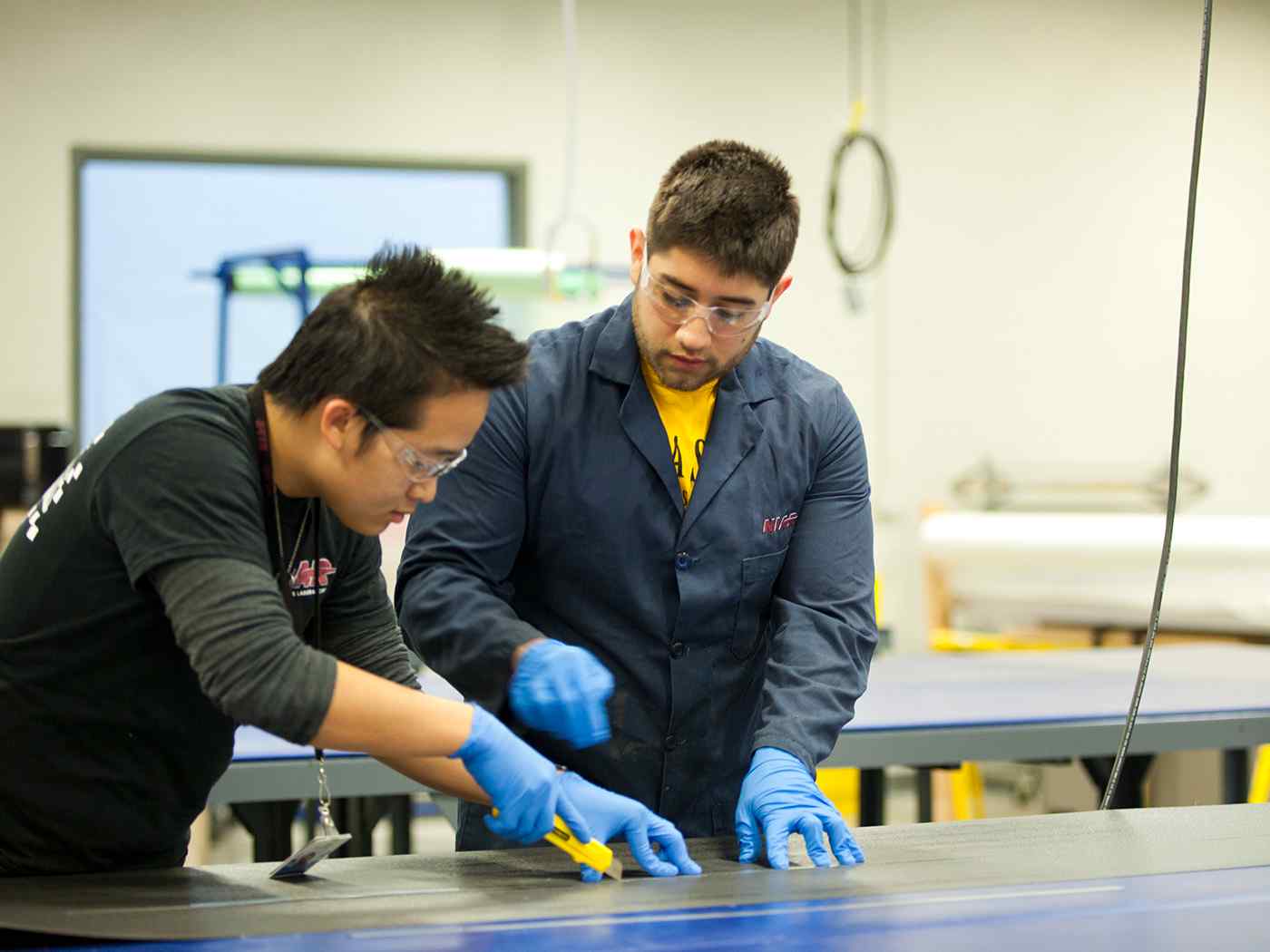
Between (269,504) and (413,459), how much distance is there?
6.2 inches

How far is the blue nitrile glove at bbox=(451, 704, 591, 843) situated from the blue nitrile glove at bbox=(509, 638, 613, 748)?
10cm

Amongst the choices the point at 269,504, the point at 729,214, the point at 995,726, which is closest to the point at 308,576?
the point at 269,504

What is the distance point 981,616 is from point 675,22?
2873mm

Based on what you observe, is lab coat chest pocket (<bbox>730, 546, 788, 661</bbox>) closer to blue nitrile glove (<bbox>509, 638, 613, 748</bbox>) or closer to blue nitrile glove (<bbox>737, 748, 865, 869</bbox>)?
blue nitrile glove (<bbox>737, 748, 865, 869</bbox>)

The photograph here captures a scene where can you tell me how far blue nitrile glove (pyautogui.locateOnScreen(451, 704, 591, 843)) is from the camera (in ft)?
3.95

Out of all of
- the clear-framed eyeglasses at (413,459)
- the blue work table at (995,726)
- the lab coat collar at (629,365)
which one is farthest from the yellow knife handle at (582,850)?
the blue work table at (995,726)

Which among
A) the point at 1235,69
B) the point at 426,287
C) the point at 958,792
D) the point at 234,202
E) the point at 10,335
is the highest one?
the point at 1235,69

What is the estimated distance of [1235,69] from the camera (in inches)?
246

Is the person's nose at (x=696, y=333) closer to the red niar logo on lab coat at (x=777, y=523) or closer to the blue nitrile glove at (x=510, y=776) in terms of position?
the red niar logo on lab coat at (x=777, y=523)

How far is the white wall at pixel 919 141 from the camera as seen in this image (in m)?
5.48

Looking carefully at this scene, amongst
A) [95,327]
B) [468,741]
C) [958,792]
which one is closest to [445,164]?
[95,327]

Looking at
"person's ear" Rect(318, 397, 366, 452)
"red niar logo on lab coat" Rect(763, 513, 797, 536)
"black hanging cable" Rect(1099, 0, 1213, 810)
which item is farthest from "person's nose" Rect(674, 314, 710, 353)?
"black hanging cable" Rect(1099, 0, 1213, 810)

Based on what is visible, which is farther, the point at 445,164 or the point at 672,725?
the point at 445,164

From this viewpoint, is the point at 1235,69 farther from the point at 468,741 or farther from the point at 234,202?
the point at 468,741
